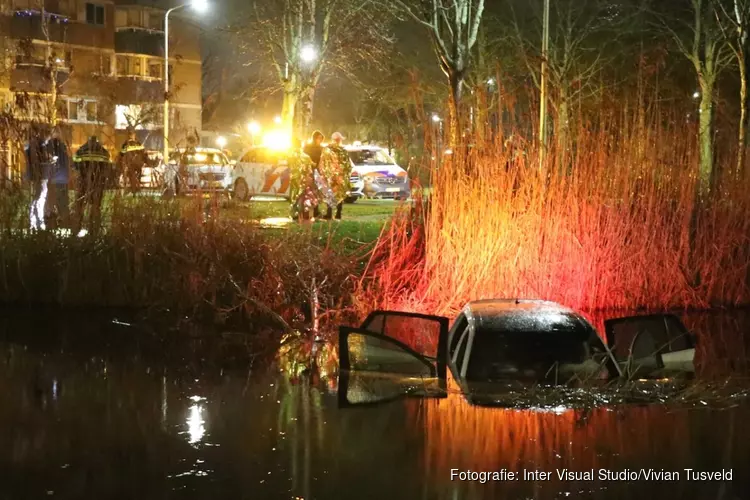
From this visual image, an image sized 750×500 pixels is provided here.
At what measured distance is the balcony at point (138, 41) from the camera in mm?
63188

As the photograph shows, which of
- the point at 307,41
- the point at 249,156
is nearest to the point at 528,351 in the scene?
the point at 249,156

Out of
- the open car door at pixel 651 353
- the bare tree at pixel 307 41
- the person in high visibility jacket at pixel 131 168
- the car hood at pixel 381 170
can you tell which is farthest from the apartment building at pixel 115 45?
the open car door at pixel 651 353

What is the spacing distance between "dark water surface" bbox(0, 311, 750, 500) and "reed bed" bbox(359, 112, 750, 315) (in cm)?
300

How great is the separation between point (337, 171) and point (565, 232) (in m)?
9.57

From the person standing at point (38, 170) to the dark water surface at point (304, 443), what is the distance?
4.19m

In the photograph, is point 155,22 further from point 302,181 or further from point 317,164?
point 302,181

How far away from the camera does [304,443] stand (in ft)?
23.6

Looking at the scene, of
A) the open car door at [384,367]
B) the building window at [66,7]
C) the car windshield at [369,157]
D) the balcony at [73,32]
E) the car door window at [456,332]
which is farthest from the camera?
the building window at [66,7]

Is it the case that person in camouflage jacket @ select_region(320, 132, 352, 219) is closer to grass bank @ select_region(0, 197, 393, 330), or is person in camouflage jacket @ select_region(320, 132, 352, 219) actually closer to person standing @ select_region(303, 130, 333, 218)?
person standing @ select_region(303, 130, 333, 218)

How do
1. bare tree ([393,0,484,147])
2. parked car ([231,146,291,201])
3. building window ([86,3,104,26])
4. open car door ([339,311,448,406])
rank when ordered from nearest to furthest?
open car door ([339,311,448,406]) < bare tree ([393,0,484,147]) < parked car ([231,146,291,201]) < building window ([86,3,104,26])

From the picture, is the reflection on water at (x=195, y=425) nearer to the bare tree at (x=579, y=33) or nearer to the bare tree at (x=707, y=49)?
the bare tree at (x=707, y=49)

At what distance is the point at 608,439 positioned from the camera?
7336 mm

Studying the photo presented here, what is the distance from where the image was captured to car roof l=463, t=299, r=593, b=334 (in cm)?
841

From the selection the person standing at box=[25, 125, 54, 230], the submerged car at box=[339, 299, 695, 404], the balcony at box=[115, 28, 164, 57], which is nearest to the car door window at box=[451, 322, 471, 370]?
the submerged car at box=[339, 299, 695, 404]
